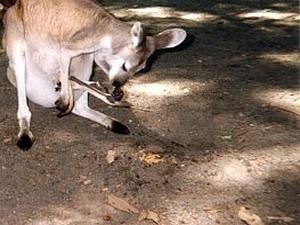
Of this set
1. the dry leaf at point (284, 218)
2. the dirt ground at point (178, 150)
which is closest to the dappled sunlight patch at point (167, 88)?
the dirt ground at point (178, 150)

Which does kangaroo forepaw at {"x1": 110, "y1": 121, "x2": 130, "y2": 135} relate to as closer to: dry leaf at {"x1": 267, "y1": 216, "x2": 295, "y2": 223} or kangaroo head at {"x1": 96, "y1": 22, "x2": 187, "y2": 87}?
kangaroo head at {"x1": 96, "y1": 22, "x2": 187, "y2": 87}

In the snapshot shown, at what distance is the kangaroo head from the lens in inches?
130

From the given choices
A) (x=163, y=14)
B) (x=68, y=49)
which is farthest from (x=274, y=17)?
(x=68, y=49)

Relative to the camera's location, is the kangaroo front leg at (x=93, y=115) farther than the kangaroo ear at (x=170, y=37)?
Yes

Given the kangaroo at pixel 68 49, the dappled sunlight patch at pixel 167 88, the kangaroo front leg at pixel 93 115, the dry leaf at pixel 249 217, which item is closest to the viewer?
the dry leaf at pixel 249 217

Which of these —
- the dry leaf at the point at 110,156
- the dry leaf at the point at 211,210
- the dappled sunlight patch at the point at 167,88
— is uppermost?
the dry leaf at the point at 211,210

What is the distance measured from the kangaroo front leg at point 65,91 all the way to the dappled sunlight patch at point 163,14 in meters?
2.68

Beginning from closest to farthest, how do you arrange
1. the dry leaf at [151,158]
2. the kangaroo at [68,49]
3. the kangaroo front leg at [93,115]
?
the dry leaf at [151,158]
the kangaroo at [68,49]
the kangaroo front leg at [93,115]

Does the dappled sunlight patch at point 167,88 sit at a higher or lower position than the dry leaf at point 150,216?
lower

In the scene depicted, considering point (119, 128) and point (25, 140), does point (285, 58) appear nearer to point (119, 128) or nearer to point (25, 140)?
point (119, 128)

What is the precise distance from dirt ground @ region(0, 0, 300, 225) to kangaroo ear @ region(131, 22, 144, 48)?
1.75 ft

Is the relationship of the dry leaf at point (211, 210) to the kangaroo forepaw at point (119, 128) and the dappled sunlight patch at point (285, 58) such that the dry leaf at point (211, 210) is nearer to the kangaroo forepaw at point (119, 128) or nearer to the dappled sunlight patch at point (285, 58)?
the kangaroo forepaw at point (119, 128)

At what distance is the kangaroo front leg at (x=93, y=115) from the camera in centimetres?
361

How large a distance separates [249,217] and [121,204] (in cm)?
55
